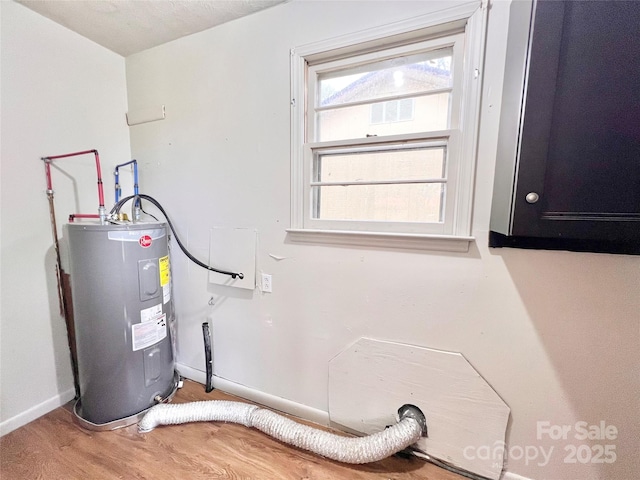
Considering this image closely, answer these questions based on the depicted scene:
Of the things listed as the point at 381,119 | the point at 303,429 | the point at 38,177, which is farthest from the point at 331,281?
the point at 38,177

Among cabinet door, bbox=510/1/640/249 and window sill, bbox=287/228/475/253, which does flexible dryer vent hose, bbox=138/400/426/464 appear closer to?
window sill, bbox=287/228/475/253

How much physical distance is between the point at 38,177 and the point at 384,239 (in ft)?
6.66

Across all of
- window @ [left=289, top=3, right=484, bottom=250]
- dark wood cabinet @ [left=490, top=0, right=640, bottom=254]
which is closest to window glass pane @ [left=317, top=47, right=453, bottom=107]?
window @ [left=289, top=3, right=484, bottom=250]

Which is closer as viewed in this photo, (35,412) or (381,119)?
(381,119)

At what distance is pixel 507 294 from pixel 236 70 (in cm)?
188

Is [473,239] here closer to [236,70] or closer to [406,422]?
[406,422]

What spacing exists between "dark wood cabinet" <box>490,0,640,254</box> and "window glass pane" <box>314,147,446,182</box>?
406 mm

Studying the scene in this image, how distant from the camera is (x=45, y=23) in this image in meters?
1.49

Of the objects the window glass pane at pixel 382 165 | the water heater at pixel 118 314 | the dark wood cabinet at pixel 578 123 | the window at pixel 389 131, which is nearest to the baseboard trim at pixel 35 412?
the water heater at pixel 118 314

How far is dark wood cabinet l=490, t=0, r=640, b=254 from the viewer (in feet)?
2.37

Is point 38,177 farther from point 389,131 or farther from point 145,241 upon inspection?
point 389,131

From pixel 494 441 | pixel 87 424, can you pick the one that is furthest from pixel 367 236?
pixel 87 424

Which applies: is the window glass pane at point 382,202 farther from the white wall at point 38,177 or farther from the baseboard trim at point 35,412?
the baseboard trim at point 35,412

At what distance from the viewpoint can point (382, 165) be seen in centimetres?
133
